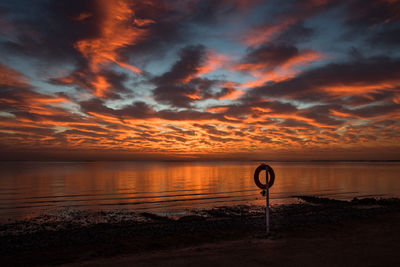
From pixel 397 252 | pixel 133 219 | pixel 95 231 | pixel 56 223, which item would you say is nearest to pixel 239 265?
pixel 397 252

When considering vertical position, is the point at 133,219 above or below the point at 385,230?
below

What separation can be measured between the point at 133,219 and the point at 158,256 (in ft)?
40.0

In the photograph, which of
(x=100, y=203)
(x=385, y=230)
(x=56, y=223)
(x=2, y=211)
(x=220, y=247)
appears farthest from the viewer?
(x=100, y=203)

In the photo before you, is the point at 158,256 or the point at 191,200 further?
the point at 191,200

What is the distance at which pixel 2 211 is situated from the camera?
24.6m

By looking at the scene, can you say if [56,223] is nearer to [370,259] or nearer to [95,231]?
[95,231]

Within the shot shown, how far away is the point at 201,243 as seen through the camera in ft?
40.2

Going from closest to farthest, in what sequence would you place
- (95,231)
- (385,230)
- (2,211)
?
(385,230), (95,231), (2,211)

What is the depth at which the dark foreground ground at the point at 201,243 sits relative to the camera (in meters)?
8.80

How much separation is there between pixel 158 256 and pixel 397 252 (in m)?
8.12

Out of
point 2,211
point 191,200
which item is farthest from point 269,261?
point 2,211

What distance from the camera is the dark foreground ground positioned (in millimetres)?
8805

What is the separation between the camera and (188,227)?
16.5m

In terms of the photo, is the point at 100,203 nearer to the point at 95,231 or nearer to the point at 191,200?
the point at 191,200
